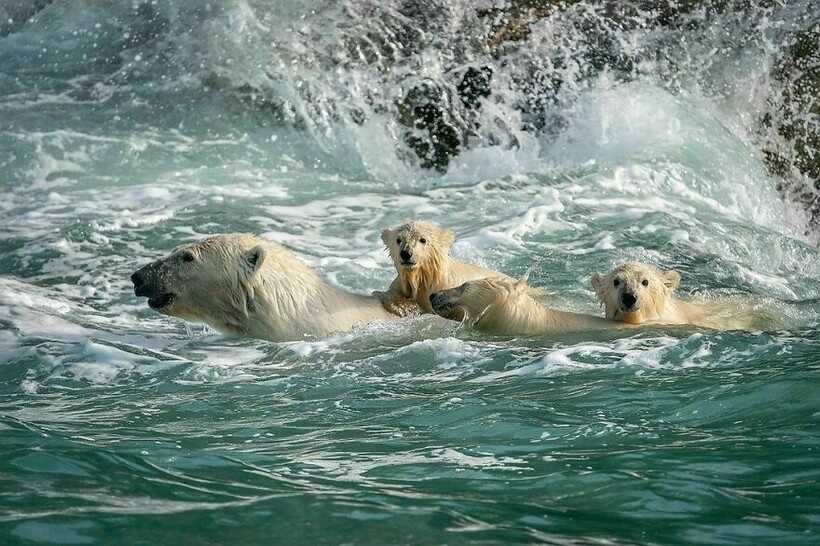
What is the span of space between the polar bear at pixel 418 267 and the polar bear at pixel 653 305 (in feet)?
2.85

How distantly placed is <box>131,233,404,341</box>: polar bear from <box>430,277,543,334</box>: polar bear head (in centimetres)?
58

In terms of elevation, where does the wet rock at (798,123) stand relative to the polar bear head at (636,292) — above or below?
above

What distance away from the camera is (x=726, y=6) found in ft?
47.7

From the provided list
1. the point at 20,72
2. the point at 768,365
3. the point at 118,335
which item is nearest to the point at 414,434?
the point at 768,365

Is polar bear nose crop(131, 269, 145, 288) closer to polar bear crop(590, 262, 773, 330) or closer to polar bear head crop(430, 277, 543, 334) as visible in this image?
polar bear head crop(430, 277, 543, 334)

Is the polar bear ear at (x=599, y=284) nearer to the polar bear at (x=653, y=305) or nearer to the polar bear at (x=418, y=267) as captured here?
the polar bear at (x=653, y=305)

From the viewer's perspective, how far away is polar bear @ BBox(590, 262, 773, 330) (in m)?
7.63

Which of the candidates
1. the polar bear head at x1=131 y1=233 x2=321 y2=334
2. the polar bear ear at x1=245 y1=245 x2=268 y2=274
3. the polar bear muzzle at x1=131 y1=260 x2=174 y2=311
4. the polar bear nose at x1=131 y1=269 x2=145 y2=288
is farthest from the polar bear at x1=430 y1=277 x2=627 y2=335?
the polar bear nose at x1=131 y1=269 x2=145 y2=288

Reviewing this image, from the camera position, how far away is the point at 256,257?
24.6ft

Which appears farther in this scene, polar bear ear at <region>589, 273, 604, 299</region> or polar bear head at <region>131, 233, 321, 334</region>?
polar bear ear at <region>589, 273, 604, 299</region>

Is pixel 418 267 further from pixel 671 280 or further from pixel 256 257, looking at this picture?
pixel 671 280

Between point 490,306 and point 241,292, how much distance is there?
150 cm

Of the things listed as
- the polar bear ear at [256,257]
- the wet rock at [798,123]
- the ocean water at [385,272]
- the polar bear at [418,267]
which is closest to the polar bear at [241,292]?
the polar bear ear at [256,257]

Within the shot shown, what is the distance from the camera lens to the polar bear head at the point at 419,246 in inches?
314
